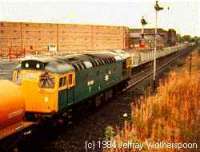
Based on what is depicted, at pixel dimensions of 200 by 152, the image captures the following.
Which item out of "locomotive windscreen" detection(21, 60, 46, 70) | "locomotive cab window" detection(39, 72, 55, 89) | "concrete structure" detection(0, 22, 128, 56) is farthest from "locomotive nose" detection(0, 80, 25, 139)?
"concrete structure" detection(0, 22, 128, 56)

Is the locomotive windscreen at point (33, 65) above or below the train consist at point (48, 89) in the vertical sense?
above

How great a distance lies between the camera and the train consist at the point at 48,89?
1305cm

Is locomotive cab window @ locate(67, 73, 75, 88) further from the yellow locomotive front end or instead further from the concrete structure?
the concrete structure

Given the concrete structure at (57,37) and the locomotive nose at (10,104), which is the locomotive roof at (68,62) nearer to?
the locomotive nose at (10,104)

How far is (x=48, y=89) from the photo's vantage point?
16.1m

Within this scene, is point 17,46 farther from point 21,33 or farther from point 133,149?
point 133,149

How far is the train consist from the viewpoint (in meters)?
13.0

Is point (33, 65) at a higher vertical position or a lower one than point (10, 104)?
higher

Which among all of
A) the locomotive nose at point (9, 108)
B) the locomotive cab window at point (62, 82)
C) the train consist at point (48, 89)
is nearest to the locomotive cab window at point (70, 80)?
the train consist at point (48, 89)

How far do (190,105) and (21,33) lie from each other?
57840mm

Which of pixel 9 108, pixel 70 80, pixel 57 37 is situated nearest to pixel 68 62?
pixel 70 80

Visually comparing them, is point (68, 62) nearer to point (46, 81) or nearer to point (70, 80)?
point (70, 80)

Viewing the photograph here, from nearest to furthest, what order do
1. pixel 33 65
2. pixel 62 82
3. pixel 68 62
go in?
pixel 33 65 → pixel 62 82 → pixel 68 62

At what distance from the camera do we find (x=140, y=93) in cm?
2831
